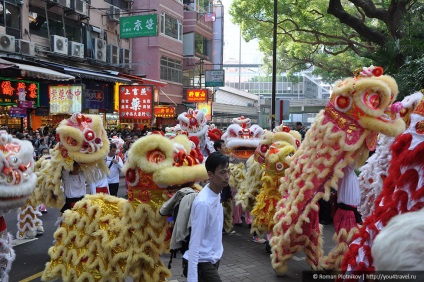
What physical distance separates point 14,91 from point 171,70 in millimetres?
12598

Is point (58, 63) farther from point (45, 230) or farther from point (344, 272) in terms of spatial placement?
point (344, 272)

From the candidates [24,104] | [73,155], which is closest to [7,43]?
[24,104]

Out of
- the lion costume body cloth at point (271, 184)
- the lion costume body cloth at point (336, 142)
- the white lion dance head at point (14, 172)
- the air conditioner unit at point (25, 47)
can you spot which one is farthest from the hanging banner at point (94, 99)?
the lion costume body cloth at point (336, 142)

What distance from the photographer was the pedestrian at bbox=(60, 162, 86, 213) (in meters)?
6.16

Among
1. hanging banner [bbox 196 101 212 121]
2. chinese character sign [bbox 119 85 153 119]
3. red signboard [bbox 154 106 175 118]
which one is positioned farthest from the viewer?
hanging banner [bbox 196 101 212 121]

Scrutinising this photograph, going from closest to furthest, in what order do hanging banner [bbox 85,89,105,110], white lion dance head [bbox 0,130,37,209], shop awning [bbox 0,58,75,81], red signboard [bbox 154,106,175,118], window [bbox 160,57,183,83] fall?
white lion dance head [bbox 0,130,37,209] < shop awning [bbox 0,58,75,81] < hanging banner [bbox 85,89,105,110] < red signboard [bbox 154,106,175,118] < window [bbox 160,57,183,83]

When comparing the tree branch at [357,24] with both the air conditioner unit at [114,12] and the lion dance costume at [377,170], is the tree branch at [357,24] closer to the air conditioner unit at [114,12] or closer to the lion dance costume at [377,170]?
the lion dance costume at [377,170]

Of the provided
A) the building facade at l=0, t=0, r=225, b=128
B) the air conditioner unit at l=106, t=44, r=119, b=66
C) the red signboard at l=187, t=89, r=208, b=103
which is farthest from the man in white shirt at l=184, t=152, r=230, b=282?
the red signboard at l=187, t=89, r=208, b=103

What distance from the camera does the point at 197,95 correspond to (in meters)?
26.7

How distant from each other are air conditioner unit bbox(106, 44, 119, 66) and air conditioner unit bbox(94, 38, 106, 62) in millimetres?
732

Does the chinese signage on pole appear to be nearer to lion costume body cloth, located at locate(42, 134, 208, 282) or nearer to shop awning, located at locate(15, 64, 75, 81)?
shop awning, located at locate(15, 64, 75, 81)

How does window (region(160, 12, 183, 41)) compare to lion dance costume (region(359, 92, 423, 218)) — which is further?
window (region(160, 12, 183, 41))

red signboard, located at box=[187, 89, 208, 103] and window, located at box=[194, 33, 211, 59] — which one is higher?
window, located at box=[194, 33, 211, 59]

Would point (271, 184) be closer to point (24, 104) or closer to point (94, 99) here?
point (24, 104)
